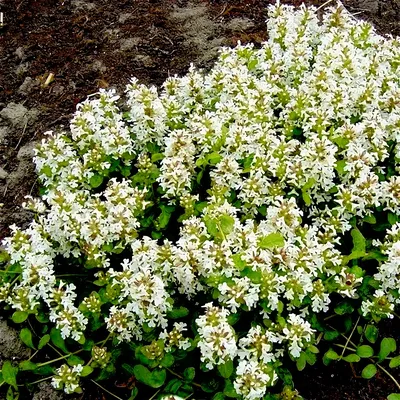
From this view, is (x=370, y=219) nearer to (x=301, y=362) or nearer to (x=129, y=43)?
(x=301, y=362)

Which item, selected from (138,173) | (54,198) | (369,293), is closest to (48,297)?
(54,198)

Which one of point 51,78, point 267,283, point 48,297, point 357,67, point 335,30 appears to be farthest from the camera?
point 51,78

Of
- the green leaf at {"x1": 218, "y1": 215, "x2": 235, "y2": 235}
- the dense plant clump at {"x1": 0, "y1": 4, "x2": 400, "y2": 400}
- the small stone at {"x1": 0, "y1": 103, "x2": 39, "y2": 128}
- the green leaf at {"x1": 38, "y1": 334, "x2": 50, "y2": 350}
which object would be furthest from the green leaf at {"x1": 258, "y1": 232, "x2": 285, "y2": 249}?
the small stone at {"x1": 0, "y1": 103, "x2": 39, "y2": 128}

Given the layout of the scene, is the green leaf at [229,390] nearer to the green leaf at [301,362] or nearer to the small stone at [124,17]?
the green leaf at [301,362]

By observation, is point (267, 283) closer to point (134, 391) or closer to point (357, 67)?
point (134, 391)

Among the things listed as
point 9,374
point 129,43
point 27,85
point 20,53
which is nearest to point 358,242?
point 9,374

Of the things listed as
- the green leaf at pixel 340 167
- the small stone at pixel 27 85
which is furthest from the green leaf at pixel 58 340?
the small stone at pixel 27 85

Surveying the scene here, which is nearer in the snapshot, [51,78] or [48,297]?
[48,297]
